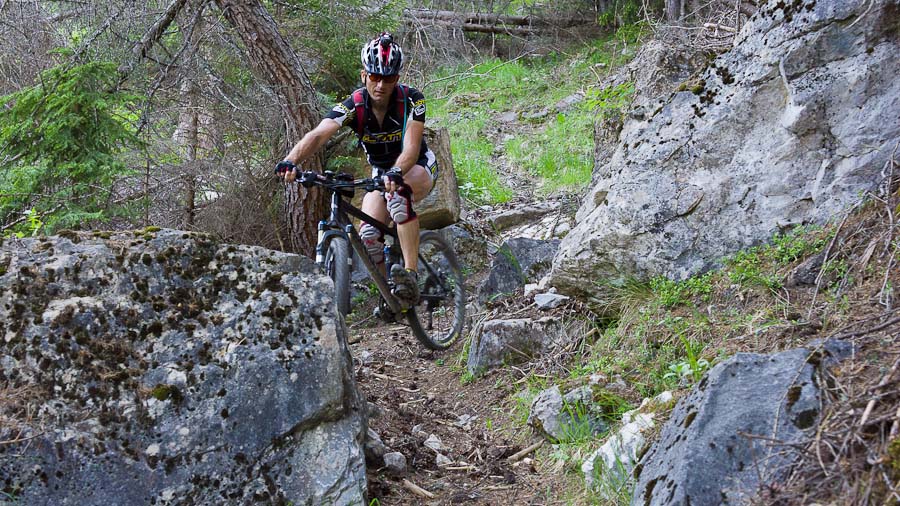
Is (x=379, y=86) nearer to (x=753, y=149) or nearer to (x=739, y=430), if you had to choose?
(x=753, y=149)

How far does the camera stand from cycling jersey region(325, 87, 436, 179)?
5.80 m

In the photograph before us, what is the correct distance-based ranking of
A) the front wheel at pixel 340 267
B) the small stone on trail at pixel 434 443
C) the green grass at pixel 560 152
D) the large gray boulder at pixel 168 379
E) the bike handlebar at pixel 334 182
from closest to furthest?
the large gray boulder at pixel 168 379 < the small stone on trail at pixel 434 443 < the bike handlebar at pixel 334 182 < the front wheel at pixel 340 267 < the green grass at pixel 560 152

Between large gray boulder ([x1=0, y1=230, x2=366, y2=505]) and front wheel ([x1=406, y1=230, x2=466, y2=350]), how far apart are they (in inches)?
113

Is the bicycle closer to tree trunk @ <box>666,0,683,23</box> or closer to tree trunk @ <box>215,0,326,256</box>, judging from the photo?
tree trunk @ <box>215,0,326,256</box>

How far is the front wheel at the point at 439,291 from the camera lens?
6.66 meters

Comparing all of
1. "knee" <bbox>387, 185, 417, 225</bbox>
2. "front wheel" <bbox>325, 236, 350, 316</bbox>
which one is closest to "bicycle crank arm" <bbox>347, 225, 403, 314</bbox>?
"front wheel" <bbox>325, 236, 350, 316</bbox>

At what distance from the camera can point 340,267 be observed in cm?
531

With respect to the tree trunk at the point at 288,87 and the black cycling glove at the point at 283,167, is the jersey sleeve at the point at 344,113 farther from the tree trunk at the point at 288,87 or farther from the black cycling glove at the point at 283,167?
the tree trunk at the point at 288,87

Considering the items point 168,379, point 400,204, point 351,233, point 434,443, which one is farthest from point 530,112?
point 168,379

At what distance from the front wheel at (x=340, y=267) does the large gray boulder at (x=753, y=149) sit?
1.53 metres

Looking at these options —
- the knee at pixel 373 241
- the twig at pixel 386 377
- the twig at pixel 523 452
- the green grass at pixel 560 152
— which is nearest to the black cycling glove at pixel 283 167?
the knee at pixel 373 241

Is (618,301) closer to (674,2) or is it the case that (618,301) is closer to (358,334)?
(358,334)

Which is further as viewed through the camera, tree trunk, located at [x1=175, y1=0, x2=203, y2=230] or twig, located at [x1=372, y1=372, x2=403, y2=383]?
tree trunk, located at [x1=175, y1=0, x2=203, y2=230]

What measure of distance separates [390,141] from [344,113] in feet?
1.54
